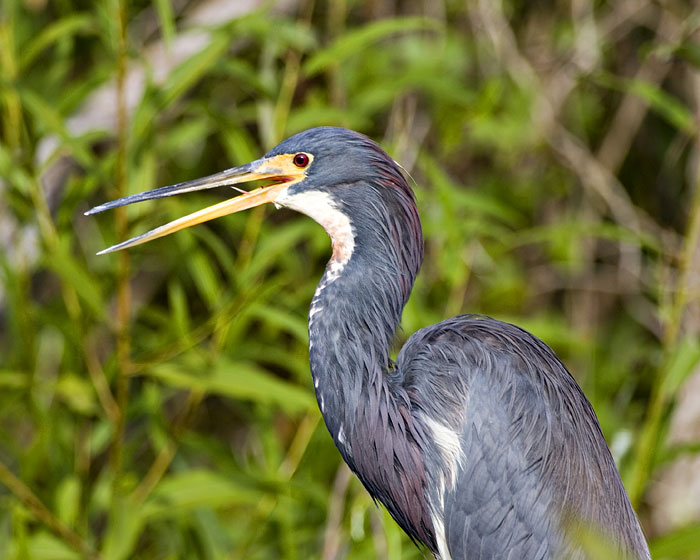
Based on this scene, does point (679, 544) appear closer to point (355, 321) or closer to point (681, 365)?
point (681, 365)

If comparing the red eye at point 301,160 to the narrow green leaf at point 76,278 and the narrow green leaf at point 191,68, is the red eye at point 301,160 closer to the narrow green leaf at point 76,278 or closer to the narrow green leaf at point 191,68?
the narrow green leaf at point 191,68

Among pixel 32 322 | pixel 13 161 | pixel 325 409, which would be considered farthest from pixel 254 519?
pixel 13 161

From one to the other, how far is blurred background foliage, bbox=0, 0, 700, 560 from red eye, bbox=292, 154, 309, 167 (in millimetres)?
386

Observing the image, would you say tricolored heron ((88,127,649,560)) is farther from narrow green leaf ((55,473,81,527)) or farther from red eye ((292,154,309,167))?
narrow green leaf ((55,473,81,527))

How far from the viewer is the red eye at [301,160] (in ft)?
6.29

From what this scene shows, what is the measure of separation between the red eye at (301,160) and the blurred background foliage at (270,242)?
39 centimetres

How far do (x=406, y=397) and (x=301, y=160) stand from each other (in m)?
0.51

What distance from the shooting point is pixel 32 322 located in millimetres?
2578

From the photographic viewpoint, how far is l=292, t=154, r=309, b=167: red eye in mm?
1917

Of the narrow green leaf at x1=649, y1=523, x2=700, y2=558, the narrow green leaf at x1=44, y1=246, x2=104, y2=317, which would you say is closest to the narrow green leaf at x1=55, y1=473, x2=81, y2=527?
the narrow green leaf at x1=44, y1=246, x2=104, y2=317

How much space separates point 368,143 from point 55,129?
2.42 ft

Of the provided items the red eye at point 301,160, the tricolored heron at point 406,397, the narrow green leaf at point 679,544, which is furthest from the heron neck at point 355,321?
the narrow green leaf at point 679,544

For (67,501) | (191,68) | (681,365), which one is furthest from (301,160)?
(67,501)

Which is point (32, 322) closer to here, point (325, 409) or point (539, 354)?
point (325, 409)
